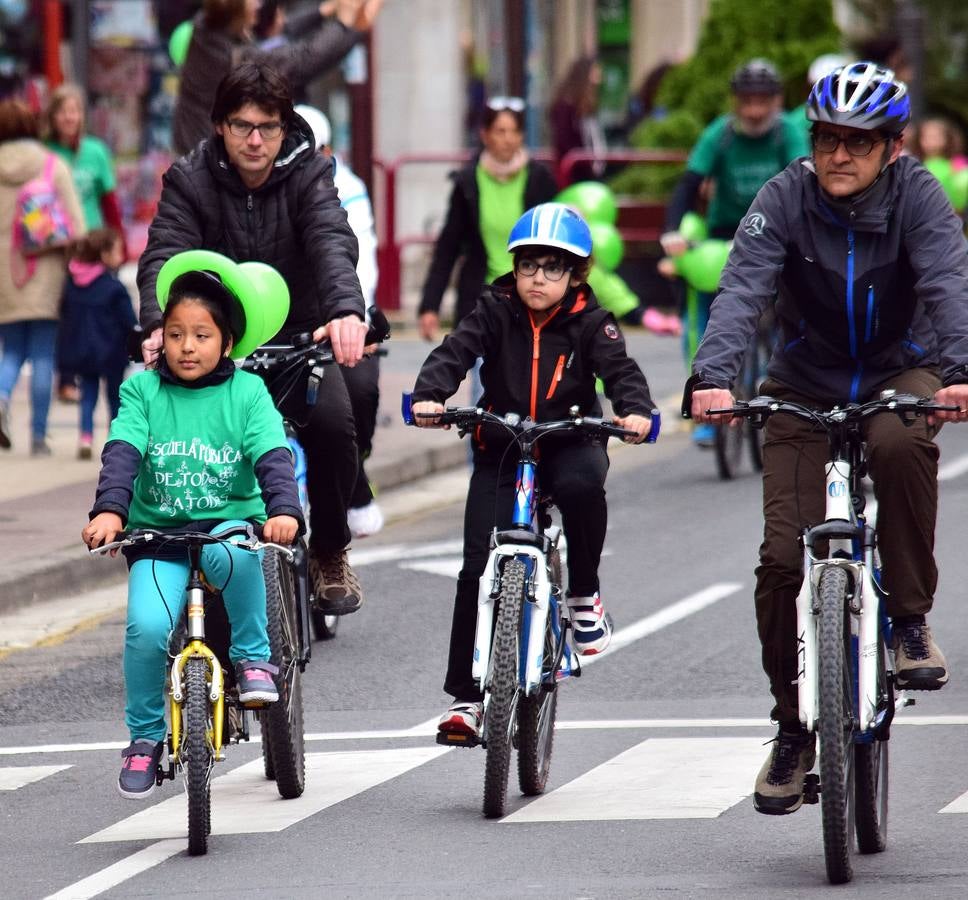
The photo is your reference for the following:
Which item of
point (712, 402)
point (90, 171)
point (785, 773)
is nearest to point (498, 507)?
point (712, 402)

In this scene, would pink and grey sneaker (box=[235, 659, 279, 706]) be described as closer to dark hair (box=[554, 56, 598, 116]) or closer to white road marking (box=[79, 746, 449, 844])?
white road marking (box=[79, 746, 449, 844])

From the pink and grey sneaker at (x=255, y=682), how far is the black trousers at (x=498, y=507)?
24.7 inches

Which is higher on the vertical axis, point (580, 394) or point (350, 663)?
point (580, 394)

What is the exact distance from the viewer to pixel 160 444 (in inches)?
256

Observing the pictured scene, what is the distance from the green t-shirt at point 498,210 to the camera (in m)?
13.0

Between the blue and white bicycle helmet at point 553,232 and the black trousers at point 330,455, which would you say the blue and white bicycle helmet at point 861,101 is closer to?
the blue and white bicycle helmet at point 553,232

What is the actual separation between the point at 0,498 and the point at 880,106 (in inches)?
292

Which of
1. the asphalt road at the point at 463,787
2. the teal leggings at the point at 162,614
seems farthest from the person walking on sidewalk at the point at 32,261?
the teal leggings at the point at 162,614

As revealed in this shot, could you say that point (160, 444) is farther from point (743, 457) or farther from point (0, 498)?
point (743, 457)

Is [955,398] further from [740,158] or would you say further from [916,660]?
[740,158]

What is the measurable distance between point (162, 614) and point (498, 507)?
1051mm

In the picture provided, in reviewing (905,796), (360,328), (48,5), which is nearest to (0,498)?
→ (360,328)

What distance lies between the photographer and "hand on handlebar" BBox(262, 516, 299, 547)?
6.27 m

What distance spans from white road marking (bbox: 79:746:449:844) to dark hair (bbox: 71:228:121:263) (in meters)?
6.96
